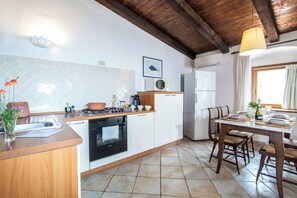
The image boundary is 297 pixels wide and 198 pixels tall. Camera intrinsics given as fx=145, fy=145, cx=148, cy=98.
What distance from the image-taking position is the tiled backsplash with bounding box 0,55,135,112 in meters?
1.94

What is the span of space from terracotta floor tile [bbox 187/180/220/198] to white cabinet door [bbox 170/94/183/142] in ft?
4.12

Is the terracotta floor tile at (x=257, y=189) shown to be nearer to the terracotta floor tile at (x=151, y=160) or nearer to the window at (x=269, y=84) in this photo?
the terracotta floor tile at (x=151, y=160)

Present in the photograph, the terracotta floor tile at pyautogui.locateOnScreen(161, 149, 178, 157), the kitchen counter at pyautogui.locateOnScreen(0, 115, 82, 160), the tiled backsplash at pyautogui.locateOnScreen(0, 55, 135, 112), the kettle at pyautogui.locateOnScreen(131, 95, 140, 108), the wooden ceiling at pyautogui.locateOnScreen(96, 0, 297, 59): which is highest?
the wooden ceiling at pyautogui.locateOnScreen(96, 0, 297, 59)

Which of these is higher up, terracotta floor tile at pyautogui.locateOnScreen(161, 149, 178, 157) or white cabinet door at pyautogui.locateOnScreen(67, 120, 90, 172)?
white cabinet door at pyautogui.locateOnScreen(67, 120, 90, 172)

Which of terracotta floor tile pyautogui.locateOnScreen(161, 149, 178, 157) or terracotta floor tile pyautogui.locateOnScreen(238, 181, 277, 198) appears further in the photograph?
terracotta floor tile pyautogui.locateOnScreen(161, 149, 178, 157)

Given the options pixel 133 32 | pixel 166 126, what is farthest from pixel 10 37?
pixel 166 126

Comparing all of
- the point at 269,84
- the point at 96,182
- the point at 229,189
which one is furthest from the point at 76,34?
the point at 269,84

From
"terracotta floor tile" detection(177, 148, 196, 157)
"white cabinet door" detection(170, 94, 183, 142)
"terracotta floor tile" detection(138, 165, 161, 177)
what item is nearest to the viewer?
"terracotta floor tile" detection(138, 165, 161, 177)

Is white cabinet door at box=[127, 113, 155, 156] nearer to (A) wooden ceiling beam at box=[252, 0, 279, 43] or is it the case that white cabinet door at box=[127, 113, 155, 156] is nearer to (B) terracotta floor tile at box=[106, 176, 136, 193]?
(B) terracotta floor tile at box=[106, 176, 136, 193]

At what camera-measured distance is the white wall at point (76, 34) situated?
6.31ft

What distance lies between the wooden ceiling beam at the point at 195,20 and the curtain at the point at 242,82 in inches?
21.3

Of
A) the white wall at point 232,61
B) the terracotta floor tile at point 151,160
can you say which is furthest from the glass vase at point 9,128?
the white wall at point 232,61

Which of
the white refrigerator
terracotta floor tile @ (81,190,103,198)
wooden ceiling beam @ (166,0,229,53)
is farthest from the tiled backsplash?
the white refrigerator

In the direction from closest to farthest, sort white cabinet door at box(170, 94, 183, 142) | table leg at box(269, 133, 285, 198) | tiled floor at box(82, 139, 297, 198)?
table leg at box(269, 133, 285, 198) < tiled floor at box(82, 139, 297, 198) < white cabinet door at box(170, 94, 183, 142)
